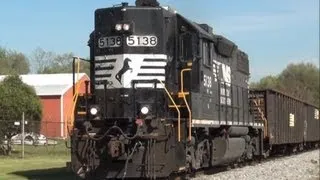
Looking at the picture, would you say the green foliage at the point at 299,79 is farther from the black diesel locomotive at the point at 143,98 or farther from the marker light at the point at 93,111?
the marker light at the point at 93,111

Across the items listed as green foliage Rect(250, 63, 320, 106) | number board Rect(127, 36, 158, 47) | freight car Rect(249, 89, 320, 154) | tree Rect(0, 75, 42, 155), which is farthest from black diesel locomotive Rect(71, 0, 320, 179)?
green foliage Rect(250, 63, 320, 106)

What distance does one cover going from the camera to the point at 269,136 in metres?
25.2

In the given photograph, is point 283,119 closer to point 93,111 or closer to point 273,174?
point 273,174

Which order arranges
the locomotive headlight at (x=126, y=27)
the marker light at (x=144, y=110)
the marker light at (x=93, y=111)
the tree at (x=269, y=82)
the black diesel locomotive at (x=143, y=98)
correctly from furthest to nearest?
the tree at (x=269, y=82) → the locomotive headlight at (x=126, y=27) → the marker light at (x=93, y=111) → the marker light at (x=144, y=110) → the black diesel locomotive at (x=143, y=98)

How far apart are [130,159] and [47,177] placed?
4197 mm

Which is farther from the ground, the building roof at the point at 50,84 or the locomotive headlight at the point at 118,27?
the building roof at the point at 50,84

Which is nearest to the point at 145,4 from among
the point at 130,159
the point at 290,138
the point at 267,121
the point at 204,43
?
the point at 204,43

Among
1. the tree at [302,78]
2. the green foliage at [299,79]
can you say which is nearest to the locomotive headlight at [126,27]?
the green foliage at [299,79]

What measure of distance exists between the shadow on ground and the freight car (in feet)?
30.2

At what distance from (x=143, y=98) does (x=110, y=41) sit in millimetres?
1689

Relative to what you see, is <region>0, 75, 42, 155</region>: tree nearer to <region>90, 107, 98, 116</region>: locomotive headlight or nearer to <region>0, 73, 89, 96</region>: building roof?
<region>90, 107, 98, 116</region>: locomotive headlight

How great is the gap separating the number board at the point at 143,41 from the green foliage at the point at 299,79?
81.9 m

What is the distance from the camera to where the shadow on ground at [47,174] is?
53.2ft

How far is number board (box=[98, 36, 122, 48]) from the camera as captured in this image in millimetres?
14336
